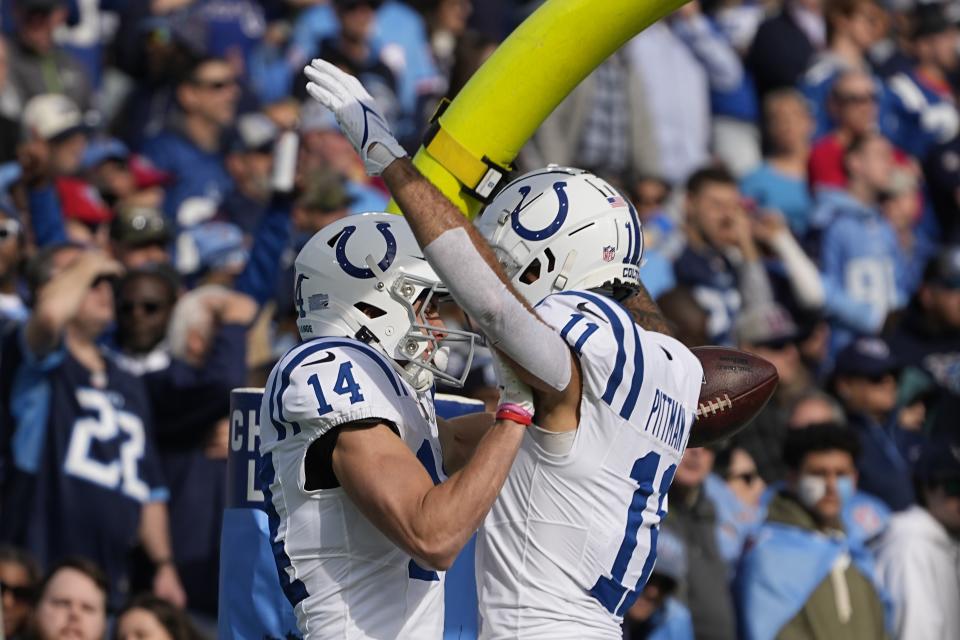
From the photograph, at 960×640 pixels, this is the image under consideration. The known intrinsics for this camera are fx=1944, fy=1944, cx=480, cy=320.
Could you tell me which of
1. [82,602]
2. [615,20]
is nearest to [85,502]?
[82,602]

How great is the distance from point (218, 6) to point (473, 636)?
764 cm

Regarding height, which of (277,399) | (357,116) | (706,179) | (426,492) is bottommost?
(706,179)

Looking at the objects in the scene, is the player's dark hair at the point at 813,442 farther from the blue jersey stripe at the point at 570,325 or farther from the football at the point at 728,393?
the blue jersey stripe at the point at 570,325

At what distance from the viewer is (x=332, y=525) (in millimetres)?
5168

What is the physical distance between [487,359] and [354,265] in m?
3.24

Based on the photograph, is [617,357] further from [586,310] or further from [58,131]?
[58,131]

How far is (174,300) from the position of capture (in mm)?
9117

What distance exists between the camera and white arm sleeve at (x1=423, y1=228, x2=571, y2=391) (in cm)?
477

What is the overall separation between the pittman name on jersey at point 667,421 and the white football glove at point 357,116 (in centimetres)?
95

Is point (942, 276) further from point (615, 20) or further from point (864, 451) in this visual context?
point (615, 20)

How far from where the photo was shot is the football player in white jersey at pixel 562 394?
4836mm

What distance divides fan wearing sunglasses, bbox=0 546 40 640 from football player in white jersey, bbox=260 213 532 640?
2.70 metres

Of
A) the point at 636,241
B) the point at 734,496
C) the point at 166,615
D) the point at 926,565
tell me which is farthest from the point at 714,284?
the point at 636,241

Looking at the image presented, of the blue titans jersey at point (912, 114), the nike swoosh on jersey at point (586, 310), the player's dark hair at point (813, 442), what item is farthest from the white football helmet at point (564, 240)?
the blue titans jersey at point (912, 114)
